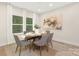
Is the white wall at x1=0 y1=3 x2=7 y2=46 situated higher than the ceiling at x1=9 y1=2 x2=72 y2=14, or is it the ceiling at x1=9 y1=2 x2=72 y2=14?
the ceiling at x1=9 y1=2 x2=72 y2=14

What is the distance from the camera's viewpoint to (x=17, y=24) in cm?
200

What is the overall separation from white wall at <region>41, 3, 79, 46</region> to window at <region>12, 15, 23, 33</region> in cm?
47

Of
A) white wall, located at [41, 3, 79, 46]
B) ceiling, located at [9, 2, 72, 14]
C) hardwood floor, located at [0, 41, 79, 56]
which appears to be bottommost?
hardwood floor, located at [0, 41, 79, 56]

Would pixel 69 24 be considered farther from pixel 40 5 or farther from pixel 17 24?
pixel 17 24

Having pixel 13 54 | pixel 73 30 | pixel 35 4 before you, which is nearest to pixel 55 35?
pixel 73 30

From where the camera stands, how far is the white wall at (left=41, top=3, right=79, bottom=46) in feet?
6.34

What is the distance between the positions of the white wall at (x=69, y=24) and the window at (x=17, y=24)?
0.47 m

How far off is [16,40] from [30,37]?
290 mm

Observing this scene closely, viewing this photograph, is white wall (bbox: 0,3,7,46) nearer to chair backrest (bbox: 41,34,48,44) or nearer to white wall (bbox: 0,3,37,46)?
white wall (bbox: 0,3,37,46)

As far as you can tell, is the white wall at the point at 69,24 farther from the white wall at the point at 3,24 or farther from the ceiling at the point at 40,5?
the white wall at the point at 3,24

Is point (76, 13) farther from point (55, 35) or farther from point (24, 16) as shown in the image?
point (24, 16)

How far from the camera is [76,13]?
192 cm

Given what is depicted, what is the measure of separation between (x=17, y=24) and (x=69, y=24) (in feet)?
3.53

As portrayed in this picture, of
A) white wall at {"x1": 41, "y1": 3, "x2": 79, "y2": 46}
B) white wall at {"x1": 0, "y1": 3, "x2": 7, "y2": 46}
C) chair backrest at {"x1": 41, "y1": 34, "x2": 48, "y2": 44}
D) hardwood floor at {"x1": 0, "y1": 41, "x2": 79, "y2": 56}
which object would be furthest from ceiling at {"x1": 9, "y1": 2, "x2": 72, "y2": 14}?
hardwood floor at {"x1": 0, "y1": 41, "x2": 79, "y2": 56}
